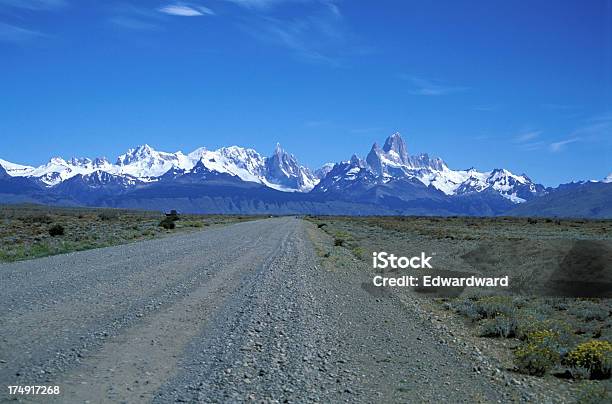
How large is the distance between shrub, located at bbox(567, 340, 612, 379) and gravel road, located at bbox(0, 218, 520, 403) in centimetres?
185

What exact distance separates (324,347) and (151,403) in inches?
152

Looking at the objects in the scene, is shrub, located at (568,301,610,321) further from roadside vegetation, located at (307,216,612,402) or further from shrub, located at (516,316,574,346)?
shrub, located at (516,316,574,346)

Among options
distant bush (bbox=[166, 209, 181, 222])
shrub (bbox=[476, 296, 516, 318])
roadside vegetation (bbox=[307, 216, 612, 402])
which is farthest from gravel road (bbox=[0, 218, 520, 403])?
distant bush (bbox=[166, 209, 181, 222])

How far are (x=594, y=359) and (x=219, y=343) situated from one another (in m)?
6.17

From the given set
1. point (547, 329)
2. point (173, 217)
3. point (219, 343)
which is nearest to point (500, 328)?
point (547, 329)

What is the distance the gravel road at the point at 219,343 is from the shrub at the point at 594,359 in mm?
1849

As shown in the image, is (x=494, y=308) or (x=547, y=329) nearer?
Result: (x=547, y=329)

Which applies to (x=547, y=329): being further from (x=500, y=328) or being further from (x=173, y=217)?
(x=173, y=217)

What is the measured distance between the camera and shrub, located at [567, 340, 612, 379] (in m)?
9.03

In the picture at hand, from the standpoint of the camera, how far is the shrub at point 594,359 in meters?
9.03

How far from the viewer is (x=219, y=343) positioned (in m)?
9.67

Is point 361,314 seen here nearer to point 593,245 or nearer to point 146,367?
point 146,367

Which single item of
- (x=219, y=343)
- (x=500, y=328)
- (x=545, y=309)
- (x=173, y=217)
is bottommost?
(x=545, y=309)

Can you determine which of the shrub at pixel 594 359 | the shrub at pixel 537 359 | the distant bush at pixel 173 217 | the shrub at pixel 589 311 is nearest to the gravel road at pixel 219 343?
the shrub at pixel 537 359
